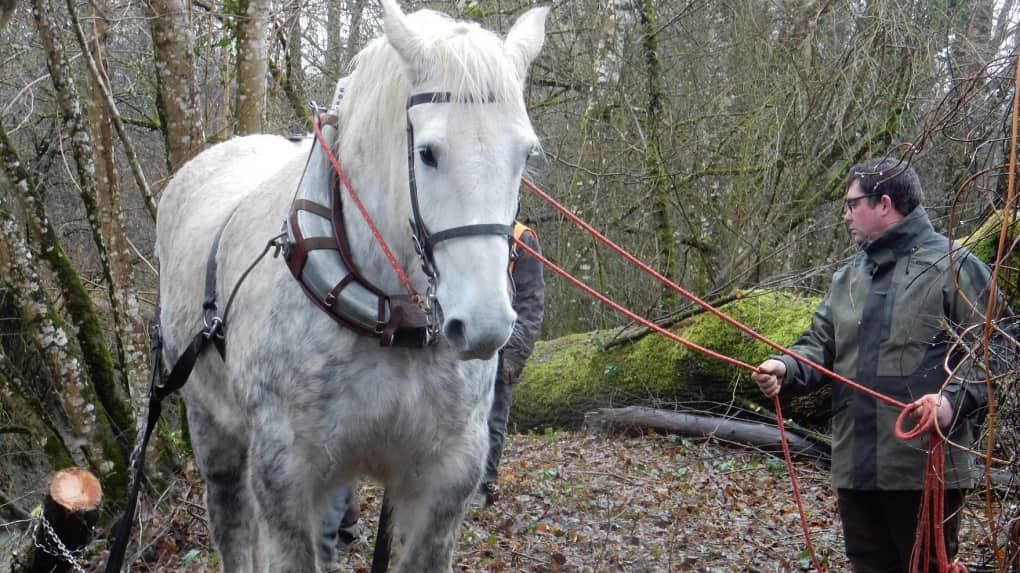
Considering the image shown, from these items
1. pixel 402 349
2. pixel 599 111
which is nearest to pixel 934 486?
pixel 402 349

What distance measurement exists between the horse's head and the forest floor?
9.85 ft

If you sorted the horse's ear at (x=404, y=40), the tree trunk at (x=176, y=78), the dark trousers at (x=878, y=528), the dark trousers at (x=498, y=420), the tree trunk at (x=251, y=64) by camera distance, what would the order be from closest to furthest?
the horse's ear at (x=404, y=40) → the dark trousers at (x=878, y=528) → the dark trousers at (x=498, y=420) → the tree trunk at (x=176, y=78) → the tree trunk at (x=251, y=64)

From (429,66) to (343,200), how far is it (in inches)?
23.0

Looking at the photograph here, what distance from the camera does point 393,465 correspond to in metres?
2.87

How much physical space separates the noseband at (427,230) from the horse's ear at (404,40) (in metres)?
0.10

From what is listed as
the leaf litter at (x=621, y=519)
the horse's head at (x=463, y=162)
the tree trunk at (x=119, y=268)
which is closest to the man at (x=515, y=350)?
the leaf litter at (x=621, y=519)

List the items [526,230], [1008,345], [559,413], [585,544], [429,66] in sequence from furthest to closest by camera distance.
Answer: [559,413] < [585,544] < [526,230] < [1008,345] < [429,66]

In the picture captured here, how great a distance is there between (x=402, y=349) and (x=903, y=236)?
6.43 feet

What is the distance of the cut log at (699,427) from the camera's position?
24.9ft

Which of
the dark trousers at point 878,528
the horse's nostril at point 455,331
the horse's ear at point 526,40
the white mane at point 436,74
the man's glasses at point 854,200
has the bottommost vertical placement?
the dark trousers at point 878,528

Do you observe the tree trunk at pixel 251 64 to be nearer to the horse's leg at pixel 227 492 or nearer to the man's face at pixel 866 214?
the horse's leg at pixel 227 492

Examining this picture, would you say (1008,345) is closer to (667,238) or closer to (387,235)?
(387,235)

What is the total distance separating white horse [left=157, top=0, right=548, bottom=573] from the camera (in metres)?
2.35

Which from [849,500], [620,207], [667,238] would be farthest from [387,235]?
[620,207]
